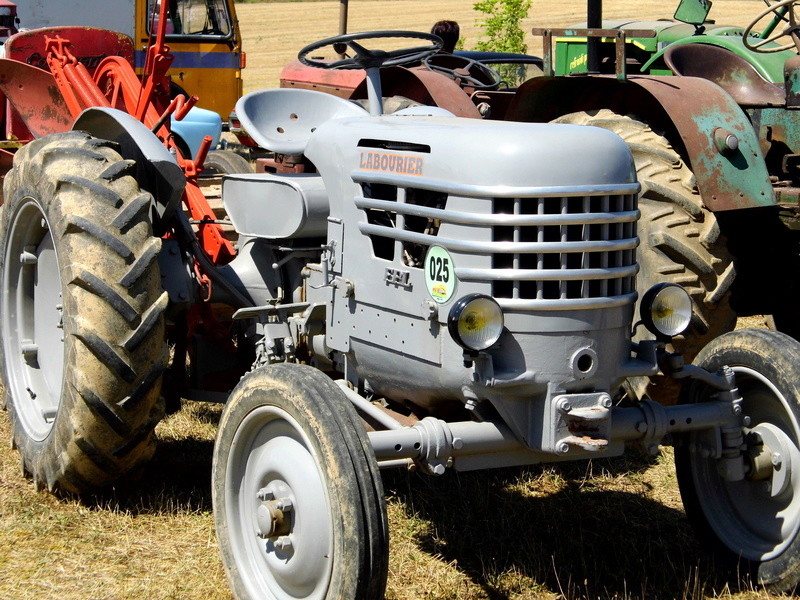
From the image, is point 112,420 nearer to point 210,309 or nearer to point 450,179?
point 210,309

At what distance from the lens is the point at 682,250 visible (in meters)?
4.50

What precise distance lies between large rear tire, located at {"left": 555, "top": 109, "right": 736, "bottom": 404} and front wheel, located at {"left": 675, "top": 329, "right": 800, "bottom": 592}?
27.8 inches

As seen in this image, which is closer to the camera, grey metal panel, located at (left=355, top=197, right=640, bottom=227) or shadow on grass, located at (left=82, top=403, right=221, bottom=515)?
grey metal panel, located at (left=355, top=197, right=640, bottom=227)

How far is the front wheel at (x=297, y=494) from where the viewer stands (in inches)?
111

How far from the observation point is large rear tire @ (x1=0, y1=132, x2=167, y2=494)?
3.73 meters

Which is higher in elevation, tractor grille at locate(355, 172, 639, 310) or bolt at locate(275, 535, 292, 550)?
tractor grille at locate(355, 172, 639, 310)

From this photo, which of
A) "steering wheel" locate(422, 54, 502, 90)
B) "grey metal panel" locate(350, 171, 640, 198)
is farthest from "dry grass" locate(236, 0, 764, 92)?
"grey metal panel" locate(350, 171, 640, 198)

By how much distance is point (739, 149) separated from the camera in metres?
4.83

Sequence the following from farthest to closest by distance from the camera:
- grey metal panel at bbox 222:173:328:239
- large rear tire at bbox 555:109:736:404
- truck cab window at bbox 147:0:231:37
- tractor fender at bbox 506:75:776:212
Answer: truck cab window at bbox 147:0:231:37, tractor fender at bbox 506:75:776:212, large rear tire at bbox 555:109:736:404, grey metal panel at bbox 222:173:328:239

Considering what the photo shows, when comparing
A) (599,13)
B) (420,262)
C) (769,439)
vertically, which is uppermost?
(599,13)

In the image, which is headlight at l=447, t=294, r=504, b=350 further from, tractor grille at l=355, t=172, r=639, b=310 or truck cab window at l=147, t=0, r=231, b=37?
truck cab window at l=147, t=0, r=231, b=37

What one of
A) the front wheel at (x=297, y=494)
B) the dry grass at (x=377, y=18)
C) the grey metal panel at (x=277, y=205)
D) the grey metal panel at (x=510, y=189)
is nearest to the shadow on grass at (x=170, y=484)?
the front wheel at (x=297, y=494)

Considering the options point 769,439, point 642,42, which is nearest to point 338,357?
point 769,439

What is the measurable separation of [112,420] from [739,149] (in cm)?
287
